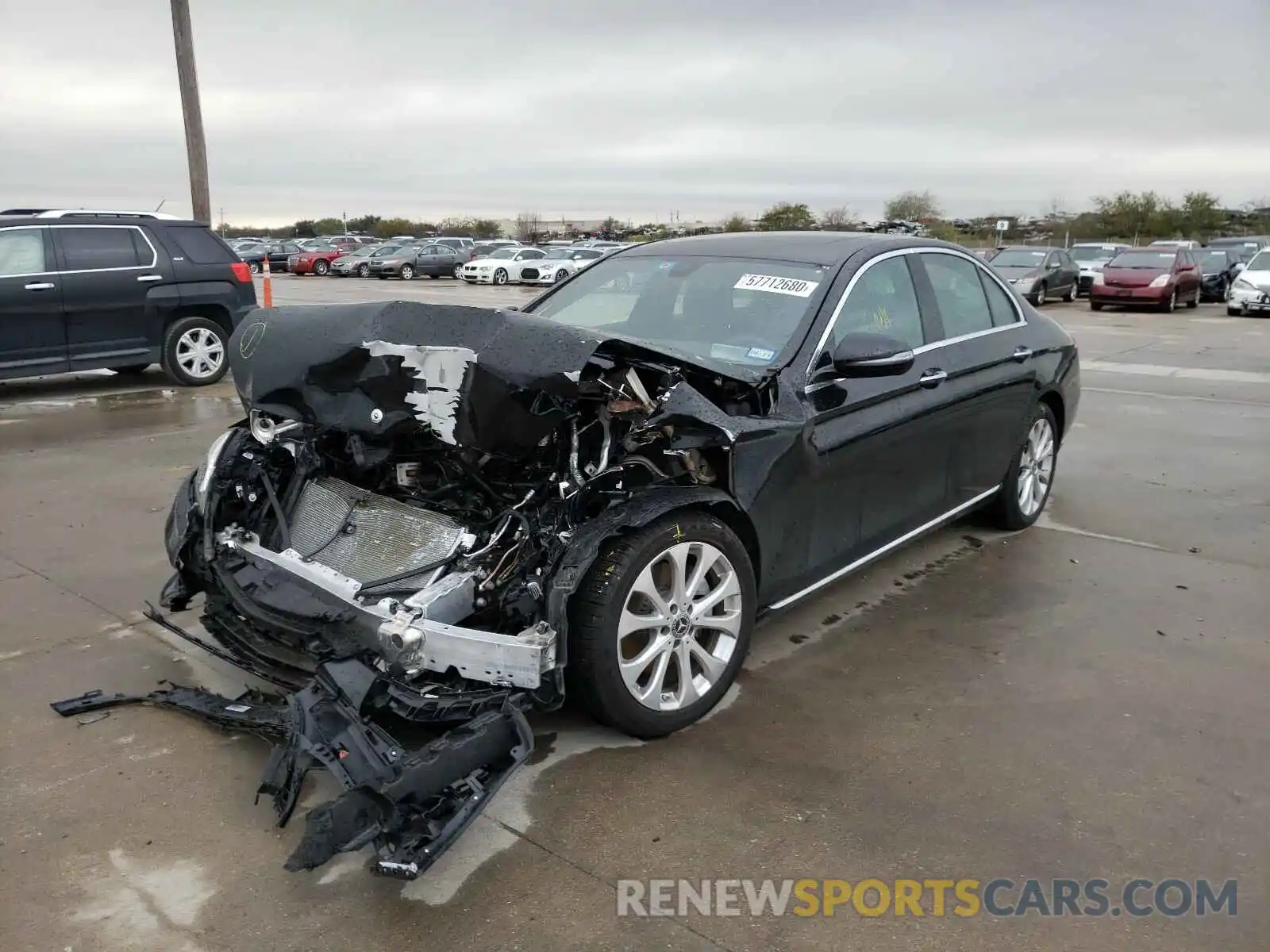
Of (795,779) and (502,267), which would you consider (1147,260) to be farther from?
(795,779)

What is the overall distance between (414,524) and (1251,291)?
22.7 m

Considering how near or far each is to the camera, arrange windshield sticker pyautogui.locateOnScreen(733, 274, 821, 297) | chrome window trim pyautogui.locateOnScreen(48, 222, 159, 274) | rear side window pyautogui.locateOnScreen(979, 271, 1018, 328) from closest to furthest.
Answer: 1. windshield sticker pyautogui.locateOnScreen(733, 274, 821, 297)
2. rear side window pyautogui.locateOnScreen(979, 271, 1018, 328)
3. chrome window trim pyautogui.locateOnScreen(48, 222, 159, 274)

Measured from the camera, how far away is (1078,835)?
116 inches

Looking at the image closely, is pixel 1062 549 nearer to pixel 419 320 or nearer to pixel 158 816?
pixel 419 320

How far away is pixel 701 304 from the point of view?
173 inches

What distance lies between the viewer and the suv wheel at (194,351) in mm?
10500

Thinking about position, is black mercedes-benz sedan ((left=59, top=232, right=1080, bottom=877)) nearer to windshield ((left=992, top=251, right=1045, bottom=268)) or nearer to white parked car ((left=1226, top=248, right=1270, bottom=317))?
white parked car ((left=1226, top=248, right=1270, bottom=317))

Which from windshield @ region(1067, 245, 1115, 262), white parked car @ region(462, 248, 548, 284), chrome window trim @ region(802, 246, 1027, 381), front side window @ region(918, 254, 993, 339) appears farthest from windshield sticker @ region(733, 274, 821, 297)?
white parked car @ region(462, 248, 548, 284)

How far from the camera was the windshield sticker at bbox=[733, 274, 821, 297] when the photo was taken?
13.8 feet

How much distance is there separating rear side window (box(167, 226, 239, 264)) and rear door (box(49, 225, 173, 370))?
0.28 m

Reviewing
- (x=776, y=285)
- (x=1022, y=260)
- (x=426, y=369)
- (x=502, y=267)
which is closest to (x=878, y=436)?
(x=776, y=285)

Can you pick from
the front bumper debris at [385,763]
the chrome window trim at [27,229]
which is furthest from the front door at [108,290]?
the front bumper debris at [385,763]

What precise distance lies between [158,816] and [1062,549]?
4.60m

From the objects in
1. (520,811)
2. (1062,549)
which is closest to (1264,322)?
(1062,549)
